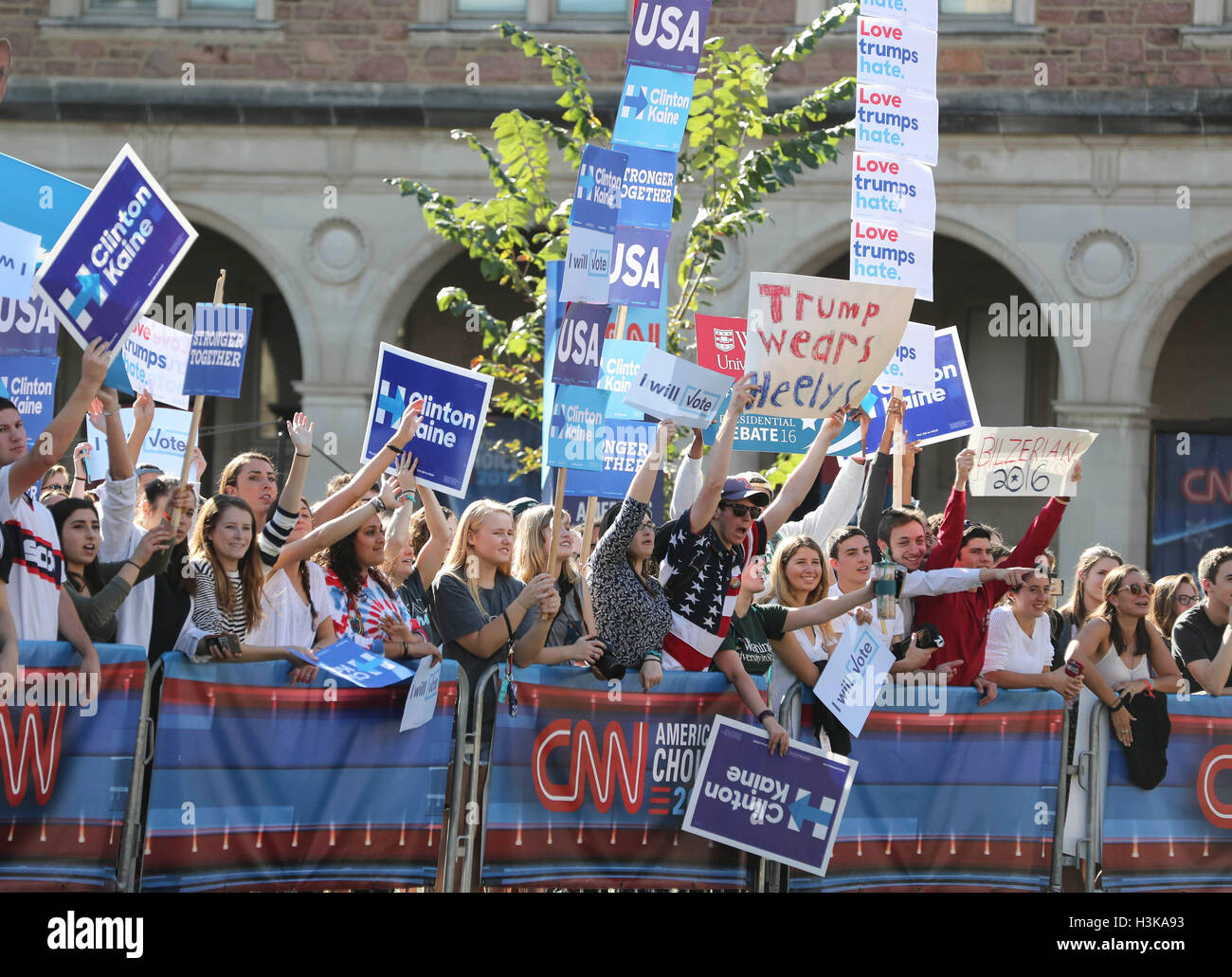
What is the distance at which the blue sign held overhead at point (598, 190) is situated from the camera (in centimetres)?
785

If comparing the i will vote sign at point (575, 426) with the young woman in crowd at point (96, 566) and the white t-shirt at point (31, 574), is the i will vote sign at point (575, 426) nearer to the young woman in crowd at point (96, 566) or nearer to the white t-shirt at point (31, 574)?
the young woman in crowd at point (96, 566)

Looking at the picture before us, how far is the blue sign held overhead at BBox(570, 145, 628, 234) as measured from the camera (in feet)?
25.7

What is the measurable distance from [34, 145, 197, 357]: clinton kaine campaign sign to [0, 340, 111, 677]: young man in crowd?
40 centimetres

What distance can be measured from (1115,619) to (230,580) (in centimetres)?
385

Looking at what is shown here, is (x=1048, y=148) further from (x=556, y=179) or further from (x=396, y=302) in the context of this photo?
(x=396, y=302)

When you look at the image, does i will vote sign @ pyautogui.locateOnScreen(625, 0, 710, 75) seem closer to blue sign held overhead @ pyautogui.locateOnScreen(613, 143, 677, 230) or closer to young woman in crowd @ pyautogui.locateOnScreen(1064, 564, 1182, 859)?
blue sign held overhead @ pyautogui.locateOnScreen(613, 143, 677, 230)

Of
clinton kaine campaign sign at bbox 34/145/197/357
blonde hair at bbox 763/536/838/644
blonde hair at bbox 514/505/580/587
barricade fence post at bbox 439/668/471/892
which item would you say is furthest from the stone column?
clinton kaine campaign sign at bbox 34/145/197/357

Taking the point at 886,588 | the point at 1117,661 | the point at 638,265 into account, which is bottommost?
the point at 1117,661

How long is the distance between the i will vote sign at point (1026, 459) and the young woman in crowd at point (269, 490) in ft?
10.7

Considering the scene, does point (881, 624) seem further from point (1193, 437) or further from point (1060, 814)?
point (1193, 437)

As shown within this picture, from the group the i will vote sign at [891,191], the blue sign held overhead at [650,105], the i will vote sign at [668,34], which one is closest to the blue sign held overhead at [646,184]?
the blue sign held overhead at [650,105]

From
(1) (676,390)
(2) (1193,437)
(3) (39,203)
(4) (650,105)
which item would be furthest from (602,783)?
(2) (1193,437)

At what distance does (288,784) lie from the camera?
21.2ft

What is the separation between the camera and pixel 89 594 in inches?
258
